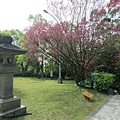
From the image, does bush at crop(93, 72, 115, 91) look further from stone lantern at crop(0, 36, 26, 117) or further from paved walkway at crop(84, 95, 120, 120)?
stone lantern at crop(0, 36, 26, 117)

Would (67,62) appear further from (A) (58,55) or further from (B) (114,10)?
(B) (114,10)

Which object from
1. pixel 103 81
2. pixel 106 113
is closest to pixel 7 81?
pixel 106 113

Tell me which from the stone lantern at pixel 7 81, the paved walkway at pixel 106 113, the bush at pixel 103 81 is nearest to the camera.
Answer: the stone lantern at pixel 7 81

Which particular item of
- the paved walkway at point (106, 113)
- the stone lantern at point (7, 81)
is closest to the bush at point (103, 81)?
the paved walkway at point (106, 113)

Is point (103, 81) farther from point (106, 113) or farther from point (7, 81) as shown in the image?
point (7, 81)

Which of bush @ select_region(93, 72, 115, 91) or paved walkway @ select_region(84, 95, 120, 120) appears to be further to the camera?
bush @ select_region(93, 72, 115, 91)

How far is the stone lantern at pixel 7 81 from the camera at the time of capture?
374 centimetres

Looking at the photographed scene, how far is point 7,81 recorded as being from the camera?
3967mm

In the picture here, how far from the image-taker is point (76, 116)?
13.6ft

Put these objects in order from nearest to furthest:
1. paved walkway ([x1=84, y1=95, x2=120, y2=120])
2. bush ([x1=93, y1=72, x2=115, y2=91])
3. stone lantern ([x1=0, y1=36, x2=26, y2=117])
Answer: stone lantern ([x1=0, y1=36, x2=26, y2=117]) < paved walkway ([x1=84, y1=95, x2=120, y2=120]) < bush ([x1=93, y1=72, x2=115, y2=91])

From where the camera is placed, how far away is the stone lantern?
3742 mm

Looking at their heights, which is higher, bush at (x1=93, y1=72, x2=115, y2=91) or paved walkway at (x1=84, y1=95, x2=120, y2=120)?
bush at (x1=93, y1=72, x2=115, y2=91)

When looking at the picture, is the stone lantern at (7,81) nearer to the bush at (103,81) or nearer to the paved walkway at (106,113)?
the paved walkway at (106,113)

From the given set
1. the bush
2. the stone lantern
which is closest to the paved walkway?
the stone lantern
